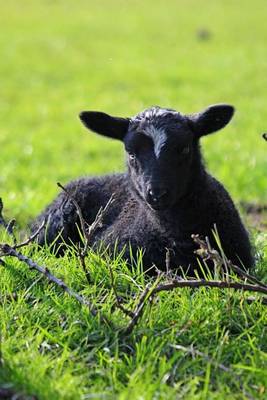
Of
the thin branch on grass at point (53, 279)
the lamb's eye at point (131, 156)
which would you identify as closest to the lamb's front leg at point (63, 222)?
the lamb's eye at point (131, 156)

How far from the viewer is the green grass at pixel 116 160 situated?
4348 mm

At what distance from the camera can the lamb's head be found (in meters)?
6.06

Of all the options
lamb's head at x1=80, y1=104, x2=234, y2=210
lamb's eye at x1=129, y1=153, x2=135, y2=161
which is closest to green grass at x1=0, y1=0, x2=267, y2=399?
lamb's head at x1=80, y1=104, x2=234, y2=210

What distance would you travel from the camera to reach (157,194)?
5.90 metres

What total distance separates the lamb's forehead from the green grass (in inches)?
45.5

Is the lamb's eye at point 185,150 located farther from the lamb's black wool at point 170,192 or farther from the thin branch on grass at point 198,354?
the thin branch on grass at point 198,354

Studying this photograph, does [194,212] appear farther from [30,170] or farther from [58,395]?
[30,170]

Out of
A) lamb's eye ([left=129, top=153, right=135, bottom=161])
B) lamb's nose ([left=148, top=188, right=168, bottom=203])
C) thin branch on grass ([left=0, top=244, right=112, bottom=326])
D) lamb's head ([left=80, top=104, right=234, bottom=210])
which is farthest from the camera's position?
lamb's eye ([left=129, top=153, right=135, bottom=161])

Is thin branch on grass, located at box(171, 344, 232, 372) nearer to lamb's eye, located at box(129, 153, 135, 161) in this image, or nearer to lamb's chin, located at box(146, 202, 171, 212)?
lamb's chin, located at box(146, 202, 171, 212)

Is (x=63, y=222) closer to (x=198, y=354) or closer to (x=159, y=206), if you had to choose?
(x=159, y=206)

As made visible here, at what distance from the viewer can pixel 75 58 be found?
32.0 metres

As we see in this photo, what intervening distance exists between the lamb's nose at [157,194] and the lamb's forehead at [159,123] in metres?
0.50

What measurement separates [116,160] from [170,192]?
9.77 metres

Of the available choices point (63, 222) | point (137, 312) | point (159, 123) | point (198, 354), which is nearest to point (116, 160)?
point (63, 222)
